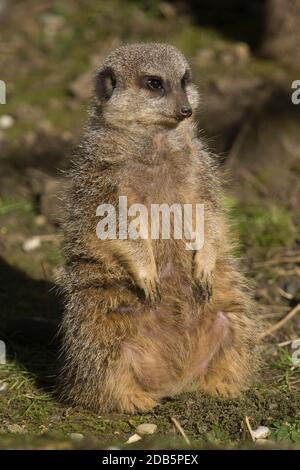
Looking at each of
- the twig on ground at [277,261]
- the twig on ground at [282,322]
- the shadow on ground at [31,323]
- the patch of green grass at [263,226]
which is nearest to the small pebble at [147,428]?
the shadow on ground at [31,323]

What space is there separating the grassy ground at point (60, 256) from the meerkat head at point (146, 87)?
4.03 ft

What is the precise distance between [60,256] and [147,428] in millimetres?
2041

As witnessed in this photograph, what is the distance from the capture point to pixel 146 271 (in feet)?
14.4

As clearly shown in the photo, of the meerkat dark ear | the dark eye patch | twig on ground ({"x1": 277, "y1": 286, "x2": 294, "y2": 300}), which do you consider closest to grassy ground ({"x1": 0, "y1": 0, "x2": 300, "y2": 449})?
twig on ground ({"x1": 277, "y1": 286, "x2": 294, "y2": 300})

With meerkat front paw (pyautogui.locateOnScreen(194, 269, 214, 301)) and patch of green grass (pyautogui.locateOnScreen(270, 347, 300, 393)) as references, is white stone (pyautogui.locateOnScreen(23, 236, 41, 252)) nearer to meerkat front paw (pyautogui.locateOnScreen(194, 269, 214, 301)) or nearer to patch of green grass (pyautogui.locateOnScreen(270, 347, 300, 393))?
patch of green grass (pyautogui.locateOnScreen(270, 347, 300, 393))

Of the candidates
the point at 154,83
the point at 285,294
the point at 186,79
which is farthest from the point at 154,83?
the point at 285,294

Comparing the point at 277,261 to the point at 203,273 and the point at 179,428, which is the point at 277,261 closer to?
the point at 203,273

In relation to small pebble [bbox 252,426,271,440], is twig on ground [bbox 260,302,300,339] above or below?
above

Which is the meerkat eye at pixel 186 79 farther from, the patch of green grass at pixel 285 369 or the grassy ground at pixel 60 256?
the patch of green grass at pixel 285 369

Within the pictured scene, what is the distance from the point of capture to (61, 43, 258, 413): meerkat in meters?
4.40

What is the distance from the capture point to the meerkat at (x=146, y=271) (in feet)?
14.4

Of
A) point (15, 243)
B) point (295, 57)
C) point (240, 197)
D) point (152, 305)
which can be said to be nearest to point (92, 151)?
point (152, 305)

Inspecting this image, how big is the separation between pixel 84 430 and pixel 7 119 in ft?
15.5

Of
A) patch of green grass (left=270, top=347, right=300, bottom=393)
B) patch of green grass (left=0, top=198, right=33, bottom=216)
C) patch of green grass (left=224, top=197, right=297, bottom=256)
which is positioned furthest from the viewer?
patch of green grass (left=0, top=198, right=33, bottom=216)
